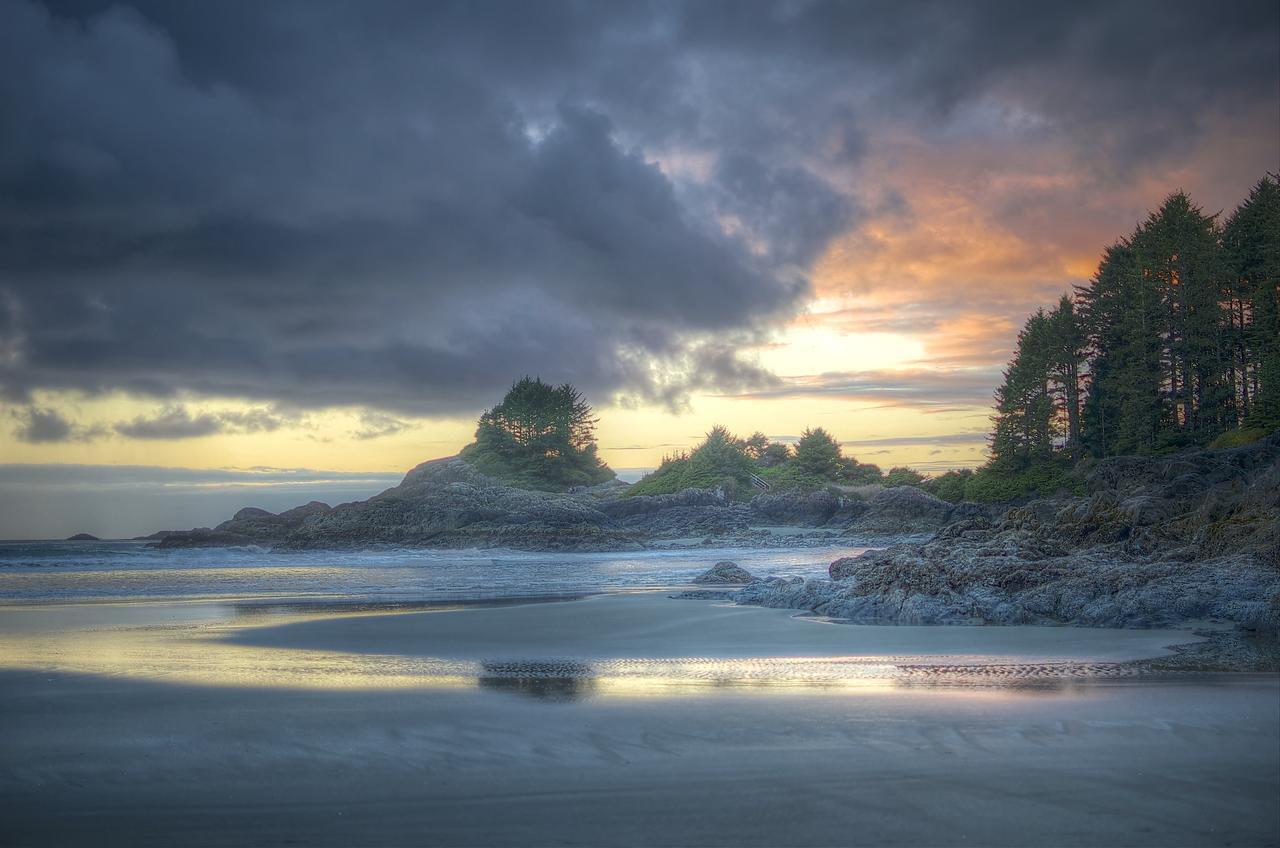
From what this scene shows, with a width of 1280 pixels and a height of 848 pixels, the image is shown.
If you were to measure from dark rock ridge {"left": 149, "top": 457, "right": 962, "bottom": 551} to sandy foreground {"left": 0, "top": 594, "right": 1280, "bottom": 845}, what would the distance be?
909 inches

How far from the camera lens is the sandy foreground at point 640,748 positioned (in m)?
3.64

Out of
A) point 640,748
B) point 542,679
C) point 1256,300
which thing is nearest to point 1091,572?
point 542,679

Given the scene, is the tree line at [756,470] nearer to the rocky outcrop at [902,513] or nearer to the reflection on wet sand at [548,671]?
the rocky outcrop at [902,513]

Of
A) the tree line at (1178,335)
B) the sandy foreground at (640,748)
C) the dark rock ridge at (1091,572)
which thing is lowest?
the sandy foreground at (640,748)

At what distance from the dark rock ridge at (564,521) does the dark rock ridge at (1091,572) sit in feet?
55.6

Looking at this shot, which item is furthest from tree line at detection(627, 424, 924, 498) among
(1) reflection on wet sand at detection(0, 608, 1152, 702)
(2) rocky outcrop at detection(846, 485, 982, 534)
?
(1) reflection on wet sand at detection(0, 608, 1152, 702)

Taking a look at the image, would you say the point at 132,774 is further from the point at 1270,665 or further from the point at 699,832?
the point at 1270,665

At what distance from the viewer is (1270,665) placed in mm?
6676

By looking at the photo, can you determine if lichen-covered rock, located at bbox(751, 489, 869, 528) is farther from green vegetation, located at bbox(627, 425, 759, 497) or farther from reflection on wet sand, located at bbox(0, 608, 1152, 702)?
reflection on wet sand, located at bbox(0, 608, 1152, 702)

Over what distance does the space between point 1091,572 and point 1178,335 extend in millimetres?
30565

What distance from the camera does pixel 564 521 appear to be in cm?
3747

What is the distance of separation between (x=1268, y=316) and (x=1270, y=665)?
3144cm

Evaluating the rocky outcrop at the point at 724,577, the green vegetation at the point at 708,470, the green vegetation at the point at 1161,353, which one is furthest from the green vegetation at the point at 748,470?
the rocky outcrop at the point at 724,577

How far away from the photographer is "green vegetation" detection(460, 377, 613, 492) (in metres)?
60.3
